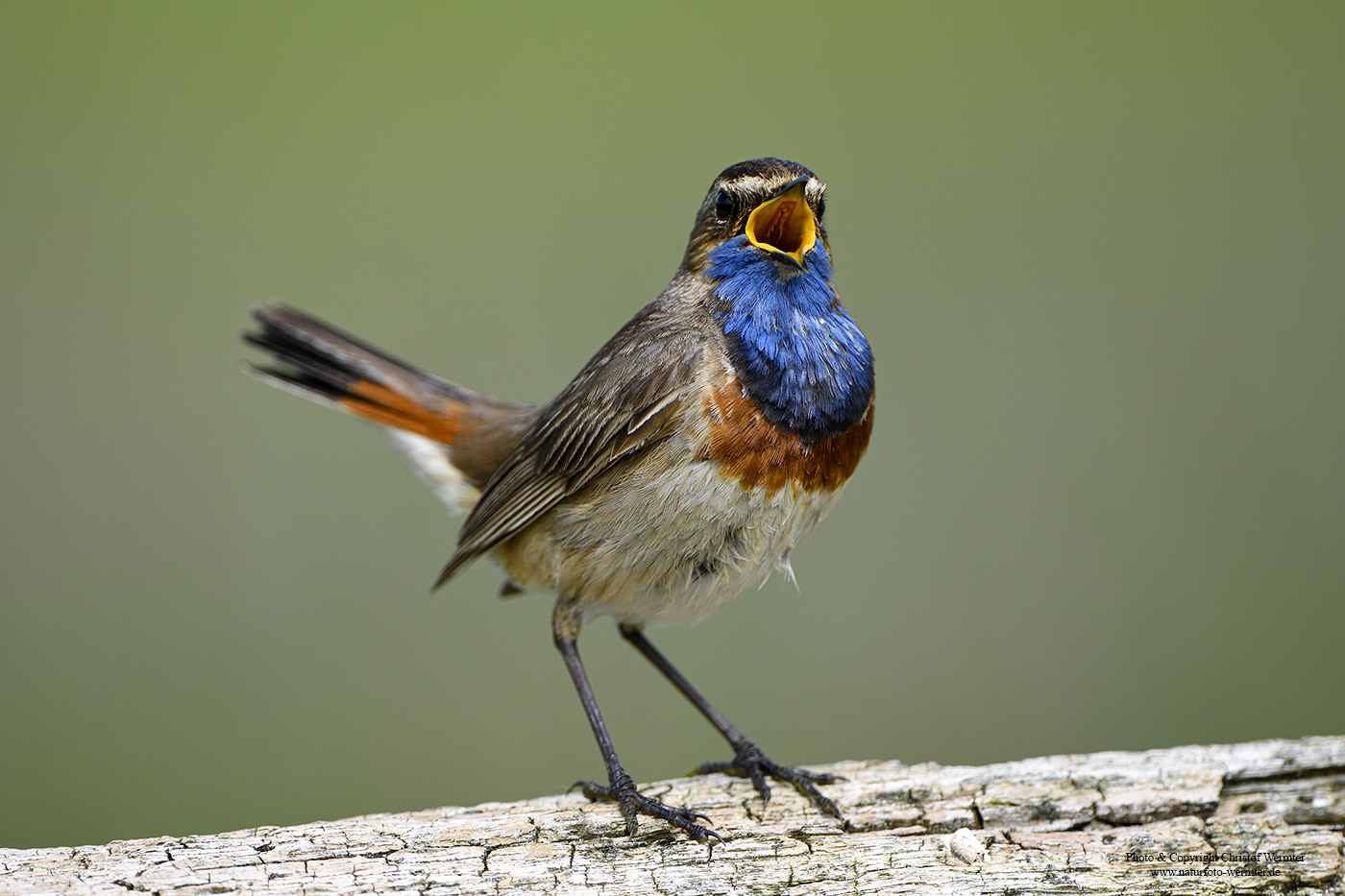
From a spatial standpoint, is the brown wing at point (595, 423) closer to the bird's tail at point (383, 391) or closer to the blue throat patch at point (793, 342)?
the blue throat patch at point (793, 342)

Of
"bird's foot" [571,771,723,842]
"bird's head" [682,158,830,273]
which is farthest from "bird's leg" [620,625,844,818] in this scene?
"bird's head" [682,158,830,273]

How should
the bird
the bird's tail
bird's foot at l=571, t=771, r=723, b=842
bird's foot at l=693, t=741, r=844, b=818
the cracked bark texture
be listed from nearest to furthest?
the cracked bark texture
the bird
bird's foot at l=571, t=771, r=723, b=842
bird's foot at l=693, t=741, r=844, b=818
the bird's tail

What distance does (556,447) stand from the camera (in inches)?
138

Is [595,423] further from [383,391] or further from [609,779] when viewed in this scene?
[383,391]

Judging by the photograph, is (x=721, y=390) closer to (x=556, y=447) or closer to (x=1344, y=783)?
(x=556, y=447)

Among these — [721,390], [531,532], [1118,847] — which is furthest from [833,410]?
[1118,847]

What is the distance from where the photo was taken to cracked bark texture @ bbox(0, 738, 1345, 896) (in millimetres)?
2938

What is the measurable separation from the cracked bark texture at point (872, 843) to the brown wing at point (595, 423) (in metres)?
0.94

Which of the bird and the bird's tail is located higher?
the bird's tail

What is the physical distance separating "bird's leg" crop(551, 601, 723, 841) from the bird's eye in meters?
1.36

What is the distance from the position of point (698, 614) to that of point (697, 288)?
1069mm

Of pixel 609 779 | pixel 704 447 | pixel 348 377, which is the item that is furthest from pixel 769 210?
pixel 348 377

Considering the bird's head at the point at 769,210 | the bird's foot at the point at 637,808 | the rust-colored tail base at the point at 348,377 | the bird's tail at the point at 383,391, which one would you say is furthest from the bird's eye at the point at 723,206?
the bird's foot at the point at 637,808

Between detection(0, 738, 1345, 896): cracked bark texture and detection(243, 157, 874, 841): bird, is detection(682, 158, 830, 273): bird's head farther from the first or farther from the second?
detection(0, 738, 1345, 896): cracked bark texture
